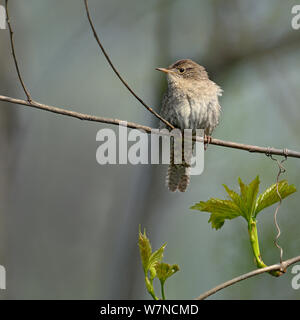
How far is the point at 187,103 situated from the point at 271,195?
3897mm

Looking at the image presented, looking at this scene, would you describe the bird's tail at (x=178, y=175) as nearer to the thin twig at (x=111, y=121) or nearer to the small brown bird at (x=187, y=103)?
the small brown bird at (x=187, y=103)

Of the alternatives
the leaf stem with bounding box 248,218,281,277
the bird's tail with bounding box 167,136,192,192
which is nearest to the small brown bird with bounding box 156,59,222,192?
the bird's tail with bounding box 167,136,192,192

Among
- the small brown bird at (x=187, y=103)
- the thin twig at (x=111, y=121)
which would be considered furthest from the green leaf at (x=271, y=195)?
the small brown bird at (x=187, y=103)

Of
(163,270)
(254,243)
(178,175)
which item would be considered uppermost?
(178,175)

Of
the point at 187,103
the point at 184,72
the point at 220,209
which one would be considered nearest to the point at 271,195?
the point at 220,209

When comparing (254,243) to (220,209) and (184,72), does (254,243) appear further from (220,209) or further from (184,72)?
(184,72)

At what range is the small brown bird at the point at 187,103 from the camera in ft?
19.6

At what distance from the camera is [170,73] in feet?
20.9

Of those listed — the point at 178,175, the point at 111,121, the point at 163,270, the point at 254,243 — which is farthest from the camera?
the point at 178,175

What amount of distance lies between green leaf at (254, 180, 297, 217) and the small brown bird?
3.71m

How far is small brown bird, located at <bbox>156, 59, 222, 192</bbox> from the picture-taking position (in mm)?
5988

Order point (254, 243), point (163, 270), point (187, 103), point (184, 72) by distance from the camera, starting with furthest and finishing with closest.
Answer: point (184, 72) < point (187, 103) < point (254, 243) < point (163, 270)

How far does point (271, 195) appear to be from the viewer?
7.30ft

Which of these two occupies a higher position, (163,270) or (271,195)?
(271,195)
